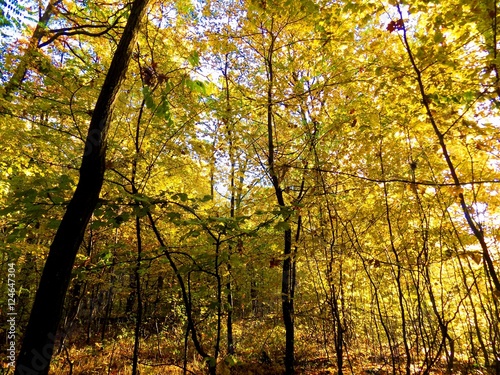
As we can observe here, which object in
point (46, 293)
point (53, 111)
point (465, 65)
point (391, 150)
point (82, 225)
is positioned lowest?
point (46, 293)

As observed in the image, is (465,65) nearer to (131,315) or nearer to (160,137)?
(160,137)

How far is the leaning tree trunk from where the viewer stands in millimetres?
1497

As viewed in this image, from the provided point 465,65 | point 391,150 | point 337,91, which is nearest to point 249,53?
point 337,91

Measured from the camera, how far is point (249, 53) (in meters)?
5.95

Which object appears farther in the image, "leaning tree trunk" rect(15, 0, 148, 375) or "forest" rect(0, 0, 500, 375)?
"forest" rect(0, 0, 500, 375)

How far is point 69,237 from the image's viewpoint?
1.63m

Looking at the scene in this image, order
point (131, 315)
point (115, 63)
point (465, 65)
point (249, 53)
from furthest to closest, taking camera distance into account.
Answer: point (131, 315)
point (249, 53)
point (465, 65)
point (115, 63)

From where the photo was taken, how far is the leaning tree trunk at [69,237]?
1.50 meters

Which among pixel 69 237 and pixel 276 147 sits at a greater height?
→ pixel 276 147

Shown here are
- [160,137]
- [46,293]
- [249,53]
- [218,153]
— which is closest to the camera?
[46,293]

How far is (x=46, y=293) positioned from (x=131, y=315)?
1489 centimetres

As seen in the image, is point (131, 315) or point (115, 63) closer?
point (115, 63)

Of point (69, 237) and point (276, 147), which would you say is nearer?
point (69, 237)

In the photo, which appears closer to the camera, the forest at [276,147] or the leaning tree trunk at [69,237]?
the leaning tree trunk at [69,237]
